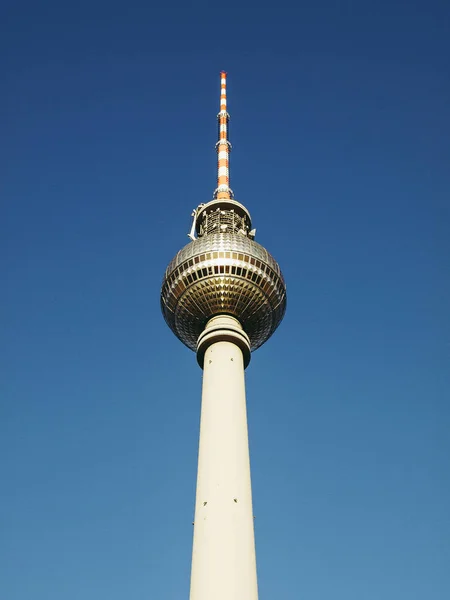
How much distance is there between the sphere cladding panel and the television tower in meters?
0.07

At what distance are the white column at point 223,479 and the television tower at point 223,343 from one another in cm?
5

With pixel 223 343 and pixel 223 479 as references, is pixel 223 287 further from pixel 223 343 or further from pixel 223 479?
pixel 223 479

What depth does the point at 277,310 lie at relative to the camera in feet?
159

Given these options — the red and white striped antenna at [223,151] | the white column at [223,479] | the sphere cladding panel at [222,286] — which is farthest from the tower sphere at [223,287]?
the red and white striped antenna at [223,151]

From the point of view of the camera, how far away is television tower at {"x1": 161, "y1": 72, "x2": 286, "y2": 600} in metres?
33.2

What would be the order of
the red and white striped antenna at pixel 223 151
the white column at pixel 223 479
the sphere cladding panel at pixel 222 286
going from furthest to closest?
the red and white striped antenna at pixel 223 151
the sphere cladding panel at pixel 222 286
the white column at pixel 223 479

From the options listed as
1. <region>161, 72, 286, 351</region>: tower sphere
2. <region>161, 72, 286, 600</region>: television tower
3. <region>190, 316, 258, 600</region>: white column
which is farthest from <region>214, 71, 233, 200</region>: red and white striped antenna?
<region>190, 316, 258, 600</region>: white column

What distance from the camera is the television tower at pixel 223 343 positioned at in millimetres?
33219

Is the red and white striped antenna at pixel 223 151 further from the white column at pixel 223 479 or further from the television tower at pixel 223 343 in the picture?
the white column at pixel 223 479

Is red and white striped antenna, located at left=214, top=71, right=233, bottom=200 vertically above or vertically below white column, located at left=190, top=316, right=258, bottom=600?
above

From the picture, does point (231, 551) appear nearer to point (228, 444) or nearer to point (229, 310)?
point (228, 444)

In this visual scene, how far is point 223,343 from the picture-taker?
143ft

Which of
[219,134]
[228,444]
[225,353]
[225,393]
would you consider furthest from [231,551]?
[219,134]

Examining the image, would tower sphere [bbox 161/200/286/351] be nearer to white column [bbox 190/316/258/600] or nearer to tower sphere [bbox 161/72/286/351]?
tower sphere [bbox 161/72/286/351]
